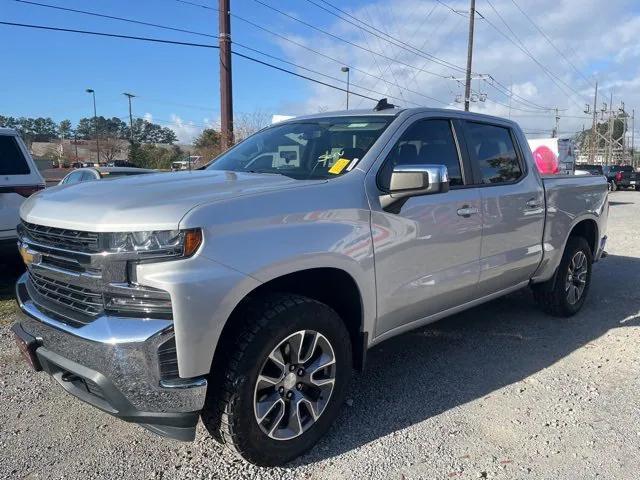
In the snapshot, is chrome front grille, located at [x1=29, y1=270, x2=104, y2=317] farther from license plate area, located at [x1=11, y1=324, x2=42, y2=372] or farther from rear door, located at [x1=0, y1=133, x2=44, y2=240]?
rear door, located at [x1=0, y1=133, x2=44, y2=240]

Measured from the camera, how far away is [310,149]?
375 cm

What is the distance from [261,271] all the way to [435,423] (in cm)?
161

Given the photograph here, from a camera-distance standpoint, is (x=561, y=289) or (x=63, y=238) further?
(x=561, y=289)

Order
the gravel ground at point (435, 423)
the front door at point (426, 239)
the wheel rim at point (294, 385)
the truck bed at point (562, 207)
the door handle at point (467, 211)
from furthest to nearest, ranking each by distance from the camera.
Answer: the truck bed at point (562, 207) → the door handle at point (467, 211) → the front door at point (426, 239) → the gravel ground at point (435, 423) → the wheel rim at point (294, 385)

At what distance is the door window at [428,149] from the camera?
141 inches

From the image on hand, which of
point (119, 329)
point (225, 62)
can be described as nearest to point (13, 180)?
point (119, 329)

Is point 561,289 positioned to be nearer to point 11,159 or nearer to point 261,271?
point 261,271

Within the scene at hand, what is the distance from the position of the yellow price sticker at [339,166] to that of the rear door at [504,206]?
1.24 metres

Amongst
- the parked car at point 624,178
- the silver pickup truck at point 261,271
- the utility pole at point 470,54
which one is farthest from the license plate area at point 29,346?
the parked car at point 624,178

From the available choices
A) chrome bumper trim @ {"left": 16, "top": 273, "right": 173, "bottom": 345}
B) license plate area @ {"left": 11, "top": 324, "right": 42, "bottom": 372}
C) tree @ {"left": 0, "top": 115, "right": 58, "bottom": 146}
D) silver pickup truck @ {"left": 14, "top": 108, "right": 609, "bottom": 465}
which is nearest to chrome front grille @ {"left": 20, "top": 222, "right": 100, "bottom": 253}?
silver pickup truck @ {"left": 14, "top": 108, "right": 609, "bottom": 465}

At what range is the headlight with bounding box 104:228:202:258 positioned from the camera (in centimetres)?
241

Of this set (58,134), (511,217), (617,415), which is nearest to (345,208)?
(511,217)

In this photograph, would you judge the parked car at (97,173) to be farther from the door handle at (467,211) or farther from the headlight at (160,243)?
the headlight at (160,243)

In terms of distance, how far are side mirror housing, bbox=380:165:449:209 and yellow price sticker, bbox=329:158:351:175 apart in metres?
0.30
